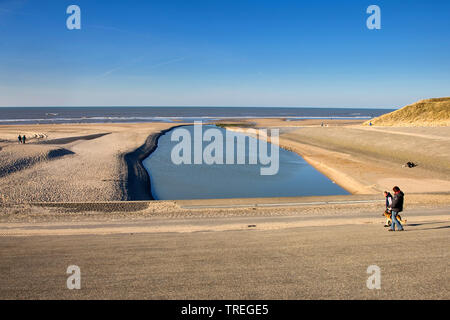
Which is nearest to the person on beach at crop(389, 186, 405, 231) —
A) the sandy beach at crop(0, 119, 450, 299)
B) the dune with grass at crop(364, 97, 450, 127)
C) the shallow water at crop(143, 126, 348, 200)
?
the sandy beach at crop(0, 119, 450, 299)

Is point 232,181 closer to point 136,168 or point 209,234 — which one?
point 136,168

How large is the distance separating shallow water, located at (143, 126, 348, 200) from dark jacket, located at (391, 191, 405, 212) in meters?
13.7

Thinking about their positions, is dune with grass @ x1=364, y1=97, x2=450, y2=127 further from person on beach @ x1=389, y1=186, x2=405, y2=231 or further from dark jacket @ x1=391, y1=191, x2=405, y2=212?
dark jacket @ x1=391, y1=191, x2=405, y2=212

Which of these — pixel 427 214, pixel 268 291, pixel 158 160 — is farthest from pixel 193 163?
pixel 268 291

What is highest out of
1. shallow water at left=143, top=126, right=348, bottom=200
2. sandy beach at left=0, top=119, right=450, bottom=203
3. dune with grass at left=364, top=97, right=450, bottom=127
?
dune with grass at left=364, top=97, right=450, bottom=127

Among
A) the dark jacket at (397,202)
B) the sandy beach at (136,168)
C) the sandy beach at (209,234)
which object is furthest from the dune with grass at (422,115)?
the dark jacket at (397,202)

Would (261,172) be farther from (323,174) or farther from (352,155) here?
(352,155)

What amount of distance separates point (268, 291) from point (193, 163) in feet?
105

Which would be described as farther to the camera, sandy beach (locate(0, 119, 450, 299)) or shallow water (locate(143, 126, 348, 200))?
shallow water (locate(143, 126, 348, 200))

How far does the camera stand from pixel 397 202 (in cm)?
1258

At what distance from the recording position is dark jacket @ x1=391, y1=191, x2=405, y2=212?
41.0 feet

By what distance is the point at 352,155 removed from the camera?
41.8 metres

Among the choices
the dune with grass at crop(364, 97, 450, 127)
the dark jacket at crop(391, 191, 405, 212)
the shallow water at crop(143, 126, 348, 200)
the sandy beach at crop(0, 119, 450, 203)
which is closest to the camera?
the dark jacket at crop(391, 191, 405, 212)

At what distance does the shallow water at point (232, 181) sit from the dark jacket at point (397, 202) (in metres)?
13.7
